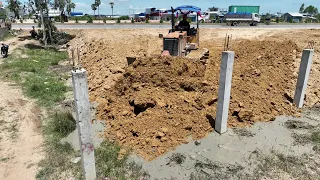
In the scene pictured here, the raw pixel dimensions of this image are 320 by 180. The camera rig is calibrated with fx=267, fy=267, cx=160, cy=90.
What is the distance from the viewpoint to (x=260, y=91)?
10586mm

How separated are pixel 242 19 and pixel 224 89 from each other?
1224 inches

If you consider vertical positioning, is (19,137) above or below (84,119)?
below

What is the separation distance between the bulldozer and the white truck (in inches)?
929

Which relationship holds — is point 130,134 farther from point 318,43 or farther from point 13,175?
point 318,43

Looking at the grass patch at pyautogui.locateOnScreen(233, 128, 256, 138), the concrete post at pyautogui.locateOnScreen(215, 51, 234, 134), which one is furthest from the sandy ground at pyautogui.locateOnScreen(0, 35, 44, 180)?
the grass patch at pyautogui.locateOnScreen(233, 128, 256, 138)

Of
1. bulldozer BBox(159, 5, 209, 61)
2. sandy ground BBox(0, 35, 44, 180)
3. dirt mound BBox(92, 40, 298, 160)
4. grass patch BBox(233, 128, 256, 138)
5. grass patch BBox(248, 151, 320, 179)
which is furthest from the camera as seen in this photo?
bulldozer BBox(159, 5, 209, 61)

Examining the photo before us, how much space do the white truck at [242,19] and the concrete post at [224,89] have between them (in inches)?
1195

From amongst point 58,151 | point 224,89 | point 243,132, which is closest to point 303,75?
point 243,132

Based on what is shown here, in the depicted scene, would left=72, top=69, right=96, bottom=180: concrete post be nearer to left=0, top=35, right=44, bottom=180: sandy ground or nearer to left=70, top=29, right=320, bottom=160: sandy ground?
left=0, top=35, right=44, bottom=180: sandy ground

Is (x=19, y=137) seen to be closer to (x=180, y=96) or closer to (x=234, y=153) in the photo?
(x=180, y=96)

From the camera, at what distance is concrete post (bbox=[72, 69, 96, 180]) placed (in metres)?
5.42

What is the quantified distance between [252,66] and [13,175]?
10450 millimetres

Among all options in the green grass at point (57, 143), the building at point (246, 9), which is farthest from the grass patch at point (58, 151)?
the building at point (246, 9)

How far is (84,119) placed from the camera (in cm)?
576
